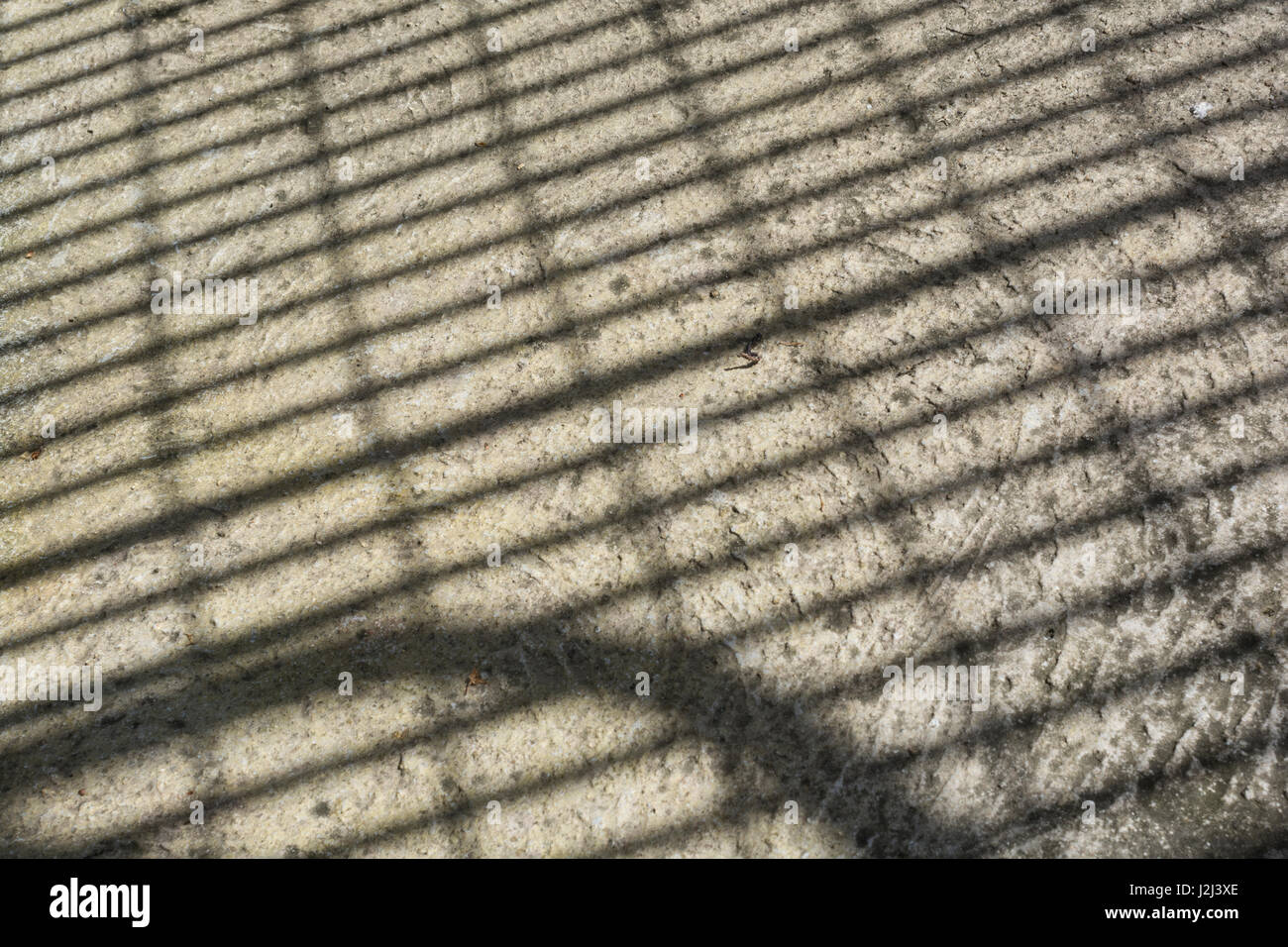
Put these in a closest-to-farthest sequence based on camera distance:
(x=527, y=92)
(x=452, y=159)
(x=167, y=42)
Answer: (x=452, y=159) → (x=527, y=92) → (x=167, y=42)

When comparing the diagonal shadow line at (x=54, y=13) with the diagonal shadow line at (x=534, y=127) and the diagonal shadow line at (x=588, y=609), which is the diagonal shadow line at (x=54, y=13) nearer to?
the diagonal shadow line at (x=534, y=127)

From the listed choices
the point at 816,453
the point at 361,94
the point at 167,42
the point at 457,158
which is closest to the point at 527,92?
the point at 457,158

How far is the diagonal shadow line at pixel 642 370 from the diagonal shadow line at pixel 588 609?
1.48 feet

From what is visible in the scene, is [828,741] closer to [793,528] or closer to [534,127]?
[793,528]

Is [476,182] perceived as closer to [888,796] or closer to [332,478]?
[332,478]

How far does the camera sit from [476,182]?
380 centimetres

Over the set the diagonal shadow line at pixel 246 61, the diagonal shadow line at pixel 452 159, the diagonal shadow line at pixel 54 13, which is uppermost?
the diagonal shadow line at pixel 54 13

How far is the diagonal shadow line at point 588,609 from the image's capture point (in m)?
2.89

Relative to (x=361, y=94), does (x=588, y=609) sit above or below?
below

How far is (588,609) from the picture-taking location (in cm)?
295

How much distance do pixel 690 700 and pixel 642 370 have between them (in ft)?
A: 3.59

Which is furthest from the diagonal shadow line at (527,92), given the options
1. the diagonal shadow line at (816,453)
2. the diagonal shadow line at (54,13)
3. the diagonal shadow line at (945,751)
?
the diagonal shadow line at (945,751)

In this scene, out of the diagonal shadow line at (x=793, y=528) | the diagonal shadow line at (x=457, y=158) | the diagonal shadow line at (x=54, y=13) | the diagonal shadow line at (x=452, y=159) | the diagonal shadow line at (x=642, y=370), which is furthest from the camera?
the diagonal shadow line at (x=54, y=13)
